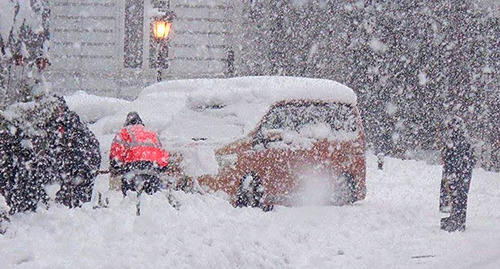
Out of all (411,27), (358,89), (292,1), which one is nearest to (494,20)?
(411,27)

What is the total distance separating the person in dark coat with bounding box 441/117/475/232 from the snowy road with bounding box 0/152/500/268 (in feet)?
0.61

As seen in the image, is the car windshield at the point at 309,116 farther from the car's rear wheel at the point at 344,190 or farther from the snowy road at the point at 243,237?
the snowy road at the point at 243,237

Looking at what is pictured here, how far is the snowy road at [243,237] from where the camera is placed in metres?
5.17

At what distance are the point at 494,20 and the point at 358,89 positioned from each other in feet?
13.7

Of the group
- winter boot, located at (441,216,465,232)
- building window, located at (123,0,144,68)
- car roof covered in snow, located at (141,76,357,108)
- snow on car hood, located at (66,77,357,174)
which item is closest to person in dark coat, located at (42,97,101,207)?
snow on car hood, located at (66,77,357,174)

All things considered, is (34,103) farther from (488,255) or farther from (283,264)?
(488,255)

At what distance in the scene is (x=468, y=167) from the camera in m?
9.48

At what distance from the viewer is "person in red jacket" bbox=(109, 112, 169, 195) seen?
7.96 metres

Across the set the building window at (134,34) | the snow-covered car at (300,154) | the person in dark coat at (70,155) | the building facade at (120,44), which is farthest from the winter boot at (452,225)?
the building window at (134,34)

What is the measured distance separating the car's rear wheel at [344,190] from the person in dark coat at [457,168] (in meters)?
1.69

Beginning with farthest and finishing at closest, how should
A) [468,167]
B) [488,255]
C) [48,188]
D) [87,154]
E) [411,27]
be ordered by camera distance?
[411,27] < [468,167] < [488,255] < [87,154] < [48,188]

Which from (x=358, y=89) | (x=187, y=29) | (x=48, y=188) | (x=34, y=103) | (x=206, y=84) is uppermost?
(x=34, y=103)

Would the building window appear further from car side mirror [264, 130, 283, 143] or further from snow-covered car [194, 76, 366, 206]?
car side mirror [264, 130, 283, 143]

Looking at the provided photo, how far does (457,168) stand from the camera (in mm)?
9438
